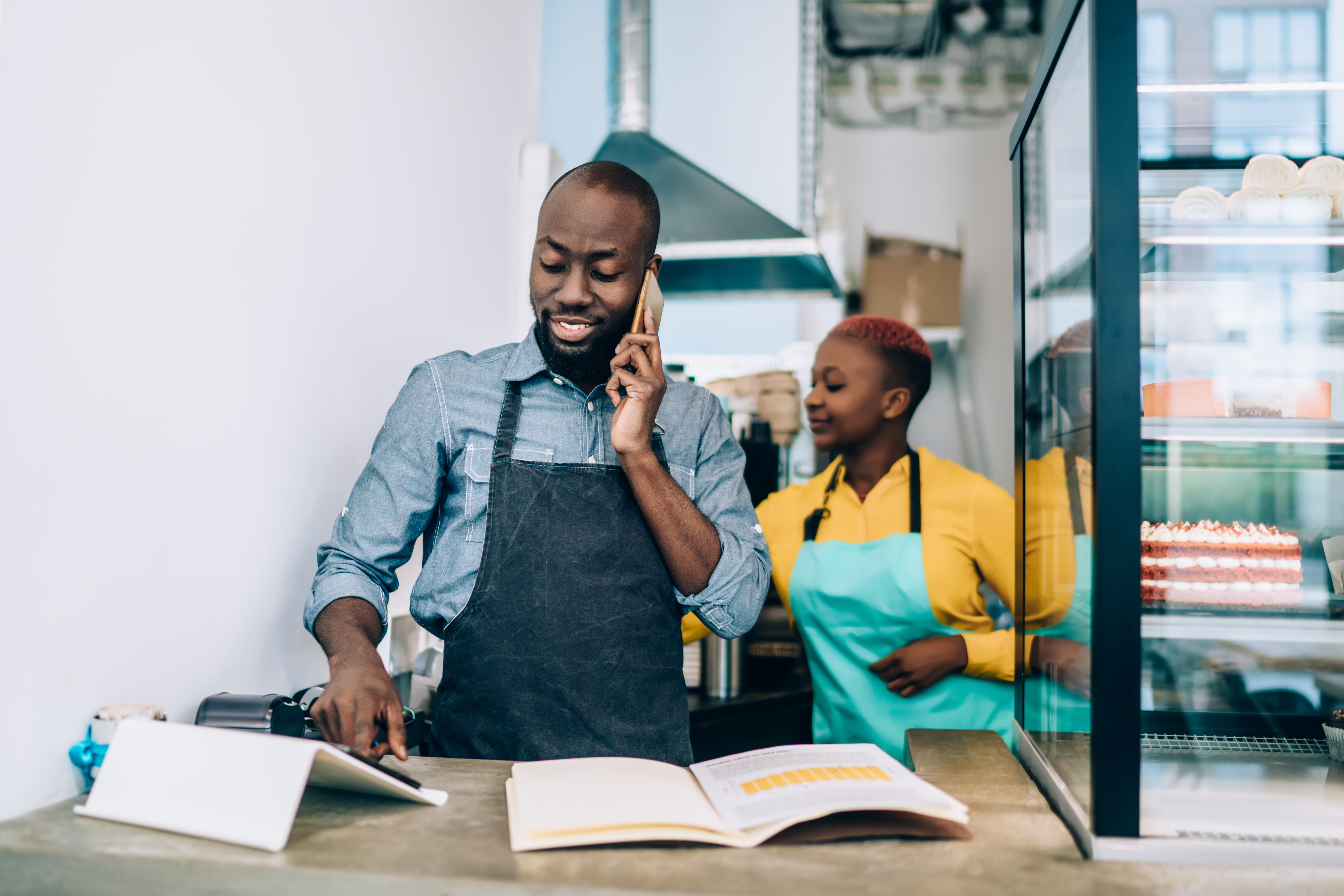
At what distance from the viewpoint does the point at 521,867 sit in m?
0.87

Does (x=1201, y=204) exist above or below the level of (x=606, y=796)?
above

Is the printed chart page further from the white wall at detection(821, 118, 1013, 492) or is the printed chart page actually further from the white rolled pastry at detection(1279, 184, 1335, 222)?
the white wall at detection(821, 118, 1013, 492)

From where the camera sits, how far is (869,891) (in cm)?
83

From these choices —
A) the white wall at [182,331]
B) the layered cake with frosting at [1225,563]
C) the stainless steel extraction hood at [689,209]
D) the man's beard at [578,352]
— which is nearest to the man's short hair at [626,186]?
the man's beard at [578,352]

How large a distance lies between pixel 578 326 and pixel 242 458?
54cm

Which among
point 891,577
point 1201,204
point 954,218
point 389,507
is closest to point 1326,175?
point 1201,204

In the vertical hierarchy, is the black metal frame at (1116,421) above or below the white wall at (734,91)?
below

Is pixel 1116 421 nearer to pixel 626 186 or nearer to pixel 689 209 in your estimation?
pixel 626 186

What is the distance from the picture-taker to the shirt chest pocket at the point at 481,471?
1355mm

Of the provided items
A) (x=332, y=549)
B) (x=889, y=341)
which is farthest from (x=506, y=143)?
(x=332, y=549)

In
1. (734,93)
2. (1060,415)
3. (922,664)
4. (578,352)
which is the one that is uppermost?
(734,93)

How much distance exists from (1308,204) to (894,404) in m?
0.94

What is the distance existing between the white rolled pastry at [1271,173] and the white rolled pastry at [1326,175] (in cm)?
1

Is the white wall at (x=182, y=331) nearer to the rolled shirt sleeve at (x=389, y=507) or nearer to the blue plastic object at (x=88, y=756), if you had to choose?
the blue plastic object at (x=88, y=756)
